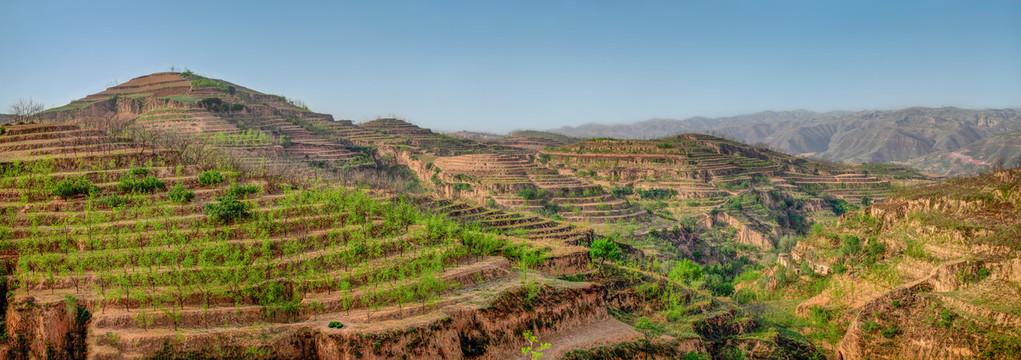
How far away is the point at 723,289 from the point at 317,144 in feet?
193

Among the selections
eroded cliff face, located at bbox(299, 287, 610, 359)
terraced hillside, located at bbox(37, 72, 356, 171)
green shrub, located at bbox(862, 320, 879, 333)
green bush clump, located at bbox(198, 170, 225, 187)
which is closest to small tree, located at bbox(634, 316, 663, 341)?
eroded cliff face, located at bbox(299, 287, 610, 359)

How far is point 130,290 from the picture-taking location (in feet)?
82.2

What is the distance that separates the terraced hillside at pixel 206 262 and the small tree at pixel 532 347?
600 mm

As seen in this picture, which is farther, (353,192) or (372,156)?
(372,156)

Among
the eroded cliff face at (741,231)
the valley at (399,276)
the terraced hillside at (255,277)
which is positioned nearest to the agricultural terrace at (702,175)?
the eroded cliff face at (741,231)

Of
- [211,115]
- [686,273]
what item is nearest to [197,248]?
[686,273]

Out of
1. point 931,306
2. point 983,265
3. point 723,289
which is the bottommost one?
point 723,289

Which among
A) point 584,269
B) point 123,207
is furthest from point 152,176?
point 584,269

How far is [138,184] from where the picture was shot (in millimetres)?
32125

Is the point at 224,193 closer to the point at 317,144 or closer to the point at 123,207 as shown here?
the point at 123,207

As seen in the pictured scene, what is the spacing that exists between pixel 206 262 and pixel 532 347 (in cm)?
1505

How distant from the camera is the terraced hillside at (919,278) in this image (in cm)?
3159

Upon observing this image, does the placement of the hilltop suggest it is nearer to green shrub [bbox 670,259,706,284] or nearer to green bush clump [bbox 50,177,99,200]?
green bush clump [bbox 50,177,99,200]

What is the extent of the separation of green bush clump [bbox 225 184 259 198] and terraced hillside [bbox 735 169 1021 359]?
35.2 metres
